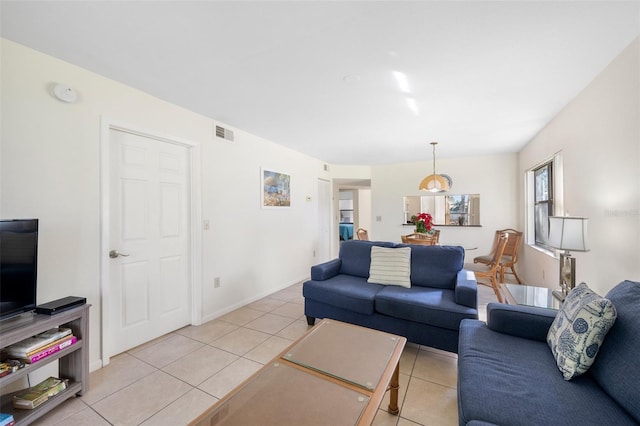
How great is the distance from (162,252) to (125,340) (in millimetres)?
825

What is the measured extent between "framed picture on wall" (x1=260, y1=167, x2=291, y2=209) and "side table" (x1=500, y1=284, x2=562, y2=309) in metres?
3.11

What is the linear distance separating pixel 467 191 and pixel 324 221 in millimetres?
2991

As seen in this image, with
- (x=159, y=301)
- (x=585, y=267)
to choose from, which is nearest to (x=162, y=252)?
(x=159, y=301)

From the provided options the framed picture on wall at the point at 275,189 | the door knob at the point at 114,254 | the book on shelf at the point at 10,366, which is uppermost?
the framed picture on wall at the point at 275,189

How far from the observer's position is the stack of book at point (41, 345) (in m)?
1.52

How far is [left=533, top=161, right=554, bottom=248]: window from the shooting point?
3.51m

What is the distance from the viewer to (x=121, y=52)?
1.86m

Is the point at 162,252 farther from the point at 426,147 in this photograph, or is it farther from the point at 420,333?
the point at 426,147

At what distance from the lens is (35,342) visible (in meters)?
1.58

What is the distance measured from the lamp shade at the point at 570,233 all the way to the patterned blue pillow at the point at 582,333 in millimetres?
855

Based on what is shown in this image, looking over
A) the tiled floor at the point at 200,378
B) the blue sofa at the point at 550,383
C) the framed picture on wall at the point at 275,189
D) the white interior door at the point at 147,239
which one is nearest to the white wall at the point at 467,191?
the framed picture on wall at the point at 275,189

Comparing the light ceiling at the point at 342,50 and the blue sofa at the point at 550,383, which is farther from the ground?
the light ceiling at the point at 342,50

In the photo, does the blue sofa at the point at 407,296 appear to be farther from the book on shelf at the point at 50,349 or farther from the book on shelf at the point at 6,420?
the book on shelf at the point at 6,420

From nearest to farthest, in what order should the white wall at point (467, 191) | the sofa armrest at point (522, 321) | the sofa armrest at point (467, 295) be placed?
the sofa armrest at point (522, 321) → the sofa armrest at point (467, 295) → the white wall at point (467, 191)
